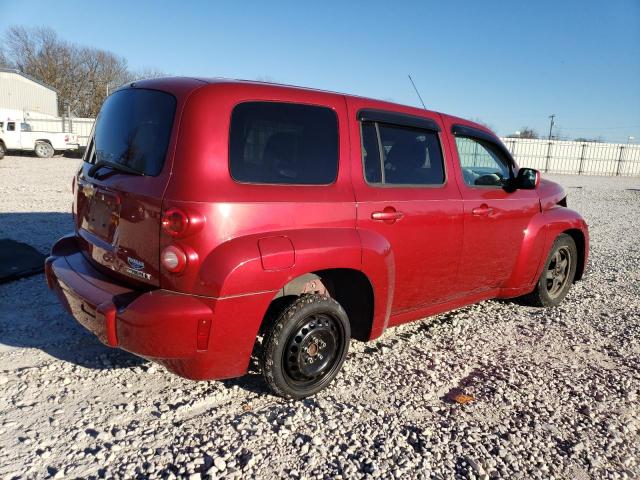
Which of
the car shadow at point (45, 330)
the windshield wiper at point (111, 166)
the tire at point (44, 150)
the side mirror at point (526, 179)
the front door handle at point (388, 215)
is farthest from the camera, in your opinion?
the tire at point (44, 150)

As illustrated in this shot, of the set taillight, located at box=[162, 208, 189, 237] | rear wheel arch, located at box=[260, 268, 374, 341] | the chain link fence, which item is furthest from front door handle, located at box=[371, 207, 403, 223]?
the chain link fence

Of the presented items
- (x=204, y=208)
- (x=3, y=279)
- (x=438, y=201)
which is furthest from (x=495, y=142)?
(x=3, y=279)

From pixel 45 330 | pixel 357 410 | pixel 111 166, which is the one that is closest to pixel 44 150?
pixel 45 330

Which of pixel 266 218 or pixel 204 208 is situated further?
pixel 266 218

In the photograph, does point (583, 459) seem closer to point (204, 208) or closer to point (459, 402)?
point (459, 402)

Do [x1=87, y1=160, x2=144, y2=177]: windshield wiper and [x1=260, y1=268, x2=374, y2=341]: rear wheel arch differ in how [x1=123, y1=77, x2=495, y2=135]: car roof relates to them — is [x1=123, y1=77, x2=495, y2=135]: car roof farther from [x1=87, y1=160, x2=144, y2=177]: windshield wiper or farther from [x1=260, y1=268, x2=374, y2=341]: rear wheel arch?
[x1=260, y1=268, x2=374, y2=341]: rear wheel arch

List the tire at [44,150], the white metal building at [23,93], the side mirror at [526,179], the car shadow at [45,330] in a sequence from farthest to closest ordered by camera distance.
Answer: the white metal building at [23,93]
the tire at [44,150]
the side mirror at [526,179]
the car shadow at [45,330]

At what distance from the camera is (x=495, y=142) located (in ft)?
14.7

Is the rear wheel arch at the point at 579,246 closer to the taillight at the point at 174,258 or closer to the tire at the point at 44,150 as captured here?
the taillight at the point at 174,258

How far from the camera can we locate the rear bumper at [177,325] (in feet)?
8.09

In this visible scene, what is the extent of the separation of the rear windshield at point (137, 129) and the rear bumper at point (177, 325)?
2.34 feet

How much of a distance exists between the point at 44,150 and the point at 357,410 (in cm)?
2477

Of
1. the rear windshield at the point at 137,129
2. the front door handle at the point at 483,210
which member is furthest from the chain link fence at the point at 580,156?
the rear windshield at the point at 137,129

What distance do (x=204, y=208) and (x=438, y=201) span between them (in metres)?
1.89
